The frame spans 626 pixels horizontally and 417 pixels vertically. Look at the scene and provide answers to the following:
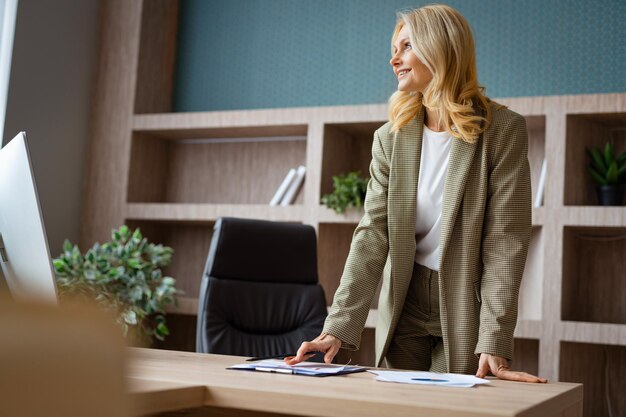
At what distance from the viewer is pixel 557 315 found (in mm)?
3182

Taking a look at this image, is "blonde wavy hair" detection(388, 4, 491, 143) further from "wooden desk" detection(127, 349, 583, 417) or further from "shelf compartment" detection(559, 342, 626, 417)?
"shelf compartment" detection(559, 342, 626, 417)

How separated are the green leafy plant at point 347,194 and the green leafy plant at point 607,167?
0.99m

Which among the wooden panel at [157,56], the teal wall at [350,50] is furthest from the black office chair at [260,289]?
the wooden panel at [157,56]

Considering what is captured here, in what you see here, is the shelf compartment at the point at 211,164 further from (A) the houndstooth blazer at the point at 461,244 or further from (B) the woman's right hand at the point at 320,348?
(B) the woman's right hand at the point at 320,348

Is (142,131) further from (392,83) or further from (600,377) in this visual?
(600,377)

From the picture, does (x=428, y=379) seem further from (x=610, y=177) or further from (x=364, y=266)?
(x=610, y=177)

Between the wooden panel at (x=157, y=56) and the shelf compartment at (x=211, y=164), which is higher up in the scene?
the wooden panel at (x=157, y=56)

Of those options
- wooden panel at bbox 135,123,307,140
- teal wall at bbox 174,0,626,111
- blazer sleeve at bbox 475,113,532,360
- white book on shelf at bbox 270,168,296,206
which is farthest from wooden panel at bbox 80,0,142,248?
blazer sleeve at bbox 475,113,532,360

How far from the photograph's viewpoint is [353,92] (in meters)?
4.05

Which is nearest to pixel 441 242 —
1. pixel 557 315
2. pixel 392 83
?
pixel 557 315

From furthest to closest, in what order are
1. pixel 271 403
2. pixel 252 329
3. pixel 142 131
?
pixel 142 131
pixel 252 329
pixel 271 403

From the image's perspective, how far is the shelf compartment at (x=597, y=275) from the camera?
11.2 feet

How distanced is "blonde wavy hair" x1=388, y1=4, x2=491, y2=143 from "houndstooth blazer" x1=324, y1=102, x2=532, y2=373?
Result: 44mm

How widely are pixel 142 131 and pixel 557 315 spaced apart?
2.36 metres
